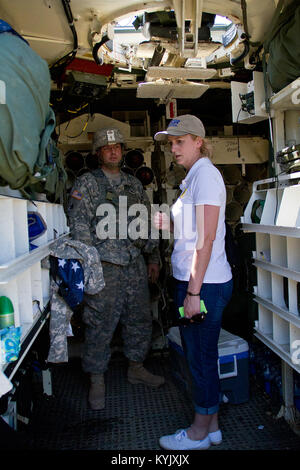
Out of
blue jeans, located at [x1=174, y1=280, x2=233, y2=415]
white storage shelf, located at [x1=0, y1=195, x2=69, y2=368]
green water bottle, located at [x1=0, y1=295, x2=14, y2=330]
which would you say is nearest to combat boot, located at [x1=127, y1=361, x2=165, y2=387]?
blue jeans, located at [x1=174, y1=280, x2=233, y2=415]

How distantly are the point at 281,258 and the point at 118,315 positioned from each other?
4.70ft

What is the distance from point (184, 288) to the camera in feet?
7.72

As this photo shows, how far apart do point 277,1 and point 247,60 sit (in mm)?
610

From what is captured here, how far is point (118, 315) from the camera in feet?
11.1

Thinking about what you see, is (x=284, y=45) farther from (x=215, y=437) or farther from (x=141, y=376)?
(x=141, y=376)

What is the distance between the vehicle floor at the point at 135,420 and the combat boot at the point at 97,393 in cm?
5

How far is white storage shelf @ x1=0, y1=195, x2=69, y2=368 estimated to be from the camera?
1740 mm

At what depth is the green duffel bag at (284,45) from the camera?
2.33 m

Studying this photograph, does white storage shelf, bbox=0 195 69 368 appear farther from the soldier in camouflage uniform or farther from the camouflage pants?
the camouflage pants

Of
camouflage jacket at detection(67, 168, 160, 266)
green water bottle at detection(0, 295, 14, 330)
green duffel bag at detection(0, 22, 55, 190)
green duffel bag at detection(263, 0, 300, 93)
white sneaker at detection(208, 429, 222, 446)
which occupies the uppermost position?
green duffel bag at detection(263, 0, 300, 93)

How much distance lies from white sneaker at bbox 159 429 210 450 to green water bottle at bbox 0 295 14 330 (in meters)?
1.34

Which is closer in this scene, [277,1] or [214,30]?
[277,1]

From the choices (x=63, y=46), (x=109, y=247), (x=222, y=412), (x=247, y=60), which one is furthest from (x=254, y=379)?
(x=63, y=46)

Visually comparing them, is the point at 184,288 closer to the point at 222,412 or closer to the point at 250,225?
the point at 250,225
